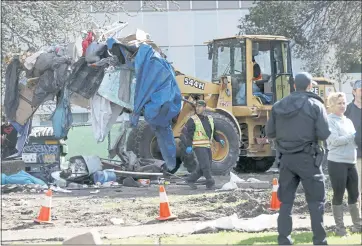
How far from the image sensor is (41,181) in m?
17.9

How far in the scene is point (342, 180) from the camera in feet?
31.7

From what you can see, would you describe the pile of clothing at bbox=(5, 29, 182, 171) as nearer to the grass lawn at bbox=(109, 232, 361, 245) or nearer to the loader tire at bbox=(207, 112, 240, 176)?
the loader tire at bbox=(207, 112, 240, 176)

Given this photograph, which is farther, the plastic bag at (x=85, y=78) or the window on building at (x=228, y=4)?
the window on building at (x=228, y=4)

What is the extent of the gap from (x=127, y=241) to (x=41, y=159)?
9.08 metres

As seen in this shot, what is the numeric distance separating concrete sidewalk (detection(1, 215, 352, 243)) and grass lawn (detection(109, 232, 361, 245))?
52cm

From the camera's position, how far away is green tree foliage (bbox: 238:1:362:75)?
27.7 meters

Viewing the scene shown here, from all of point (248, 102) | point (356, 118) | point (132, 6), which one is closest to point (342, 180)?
point (356, 118)

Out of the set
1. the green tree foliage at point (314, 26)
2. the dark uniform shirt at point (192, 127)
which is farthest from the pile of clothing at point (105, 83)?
the green tree foliage at point (314, 26)

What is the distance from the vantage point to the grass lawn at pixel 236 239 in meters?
9.23

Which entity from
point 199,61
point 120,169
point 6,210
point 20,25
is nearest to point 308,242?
point 6,210

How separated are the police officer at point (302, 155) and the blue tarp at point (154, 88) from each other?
24.1 ft

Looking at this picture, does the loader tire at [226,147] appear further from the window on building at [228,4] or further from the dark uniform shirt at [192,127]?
the window on building at [228,4]

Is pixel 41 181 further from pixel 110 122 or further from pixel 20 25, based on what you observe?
pixel 20 25

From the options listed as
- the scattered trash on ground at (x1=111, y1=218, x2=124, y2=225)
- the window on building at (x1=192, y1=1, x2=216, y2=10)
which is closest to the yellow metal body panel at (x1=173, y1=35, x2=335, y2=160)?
the scattered trash on ground at (x1=111, y1=218, x2=124, y2=225)
